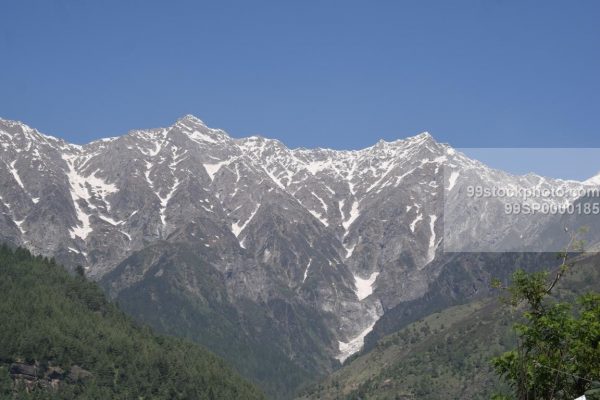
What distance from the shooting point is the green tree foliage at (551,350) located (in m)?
50.0

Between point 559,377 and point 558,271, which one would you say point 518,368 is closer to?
point 559,377

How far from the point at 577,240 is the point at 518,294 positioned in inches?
230

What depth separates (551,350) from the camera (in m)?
51.7

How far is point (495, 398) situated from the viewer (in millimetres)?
52344

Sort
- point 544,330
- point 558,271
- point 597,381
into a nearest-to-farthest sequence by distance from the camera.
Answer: point 597,381 < point 544,330 < point 558,271

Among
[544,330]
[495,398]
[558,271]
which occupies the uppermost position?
[558,271]

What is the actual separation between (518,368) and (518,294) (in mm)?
6068

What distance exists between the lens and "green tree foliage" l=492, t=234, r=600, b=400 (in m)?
50.0

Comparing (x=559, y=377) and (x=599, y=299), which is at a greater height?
(x=599, y=299)

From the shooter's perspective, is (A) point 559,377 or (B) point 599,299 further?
(B) point 599,299

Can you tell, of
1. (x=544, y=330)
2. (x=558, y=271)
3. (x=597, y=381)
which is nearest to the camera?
(x=597, y=381)

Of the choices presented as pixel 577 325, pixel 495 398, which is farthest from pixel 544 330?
pixel 495 398

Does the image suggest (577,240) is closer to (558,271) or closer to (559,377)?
(558,271)

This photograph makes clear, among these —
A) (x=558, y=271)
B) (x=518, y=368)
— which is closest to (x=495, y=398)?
(x=518, y=368)
